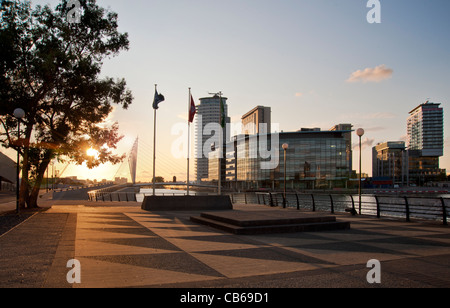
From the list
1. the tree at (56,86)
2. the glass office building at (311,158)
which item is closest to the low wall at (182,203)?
the tree at (56,86)

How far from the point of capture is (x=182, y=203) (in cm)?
2259

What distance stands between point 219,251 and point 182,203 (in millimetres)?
13757

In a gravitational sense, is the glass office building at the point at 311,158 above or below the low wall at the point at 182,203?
above

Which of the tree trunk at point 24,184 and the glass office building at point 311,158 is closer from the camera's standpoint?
the tree trunk at point 24,184

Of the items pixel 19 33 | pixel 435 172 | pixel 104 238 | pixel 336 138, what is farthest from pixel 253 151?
pixel 435 172

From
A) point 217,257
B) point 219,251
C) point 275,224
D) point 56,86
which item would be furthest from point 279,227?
point 56,86

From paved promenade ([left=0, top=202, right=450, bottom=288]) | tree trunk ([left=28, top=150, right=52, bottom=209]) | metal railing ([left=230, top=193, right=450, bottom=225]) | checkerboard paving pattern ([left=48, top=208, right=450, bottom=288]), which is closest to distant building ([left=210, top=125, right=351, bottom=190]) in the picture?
metal railing ([left=230, top=193, right=450, bottom=225])

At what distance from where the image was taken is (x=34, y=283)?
5.97 meters

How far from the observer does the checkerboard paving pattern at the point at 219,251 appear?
22.3 feet

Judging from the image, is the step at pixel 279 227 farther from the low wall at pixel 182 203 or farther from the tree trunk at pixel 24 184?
the tree trunk at pixel 24 184

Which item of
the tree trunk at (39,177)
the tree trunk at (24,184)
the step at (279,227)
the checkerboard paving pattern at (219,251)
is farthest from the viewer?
the tree trunk at (39,177)

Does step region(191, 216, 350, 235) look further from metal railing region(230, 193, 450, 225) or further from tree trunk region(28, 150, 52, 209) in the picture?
tree trunk region(28, 150, 52, 209)

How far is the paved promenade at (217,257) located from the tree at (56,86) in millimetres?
10221
